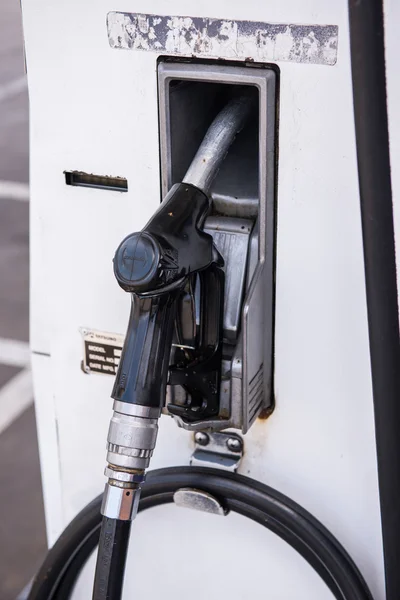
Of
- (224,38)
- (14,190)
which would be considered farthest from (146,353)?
(14,190)

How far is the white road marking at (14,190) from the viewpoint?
4289 millimetres

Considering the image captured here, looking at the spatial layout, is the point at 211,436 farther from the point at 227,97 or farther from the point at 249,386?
the point at 227,97

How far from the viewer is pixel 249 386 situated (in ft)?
3.30

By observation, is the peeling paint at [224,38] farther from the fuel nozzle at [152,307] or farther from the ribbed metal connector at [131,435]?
the ribbed metal connector at [131,435]

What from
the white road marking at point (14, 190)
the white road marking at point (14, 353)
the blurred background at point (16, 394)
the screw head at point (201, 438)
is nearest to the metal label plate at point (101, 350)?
the screw head at point (201, 438)

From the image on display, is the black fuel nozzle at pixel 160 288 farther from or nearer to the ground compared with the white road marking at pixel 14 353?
farther from the ground

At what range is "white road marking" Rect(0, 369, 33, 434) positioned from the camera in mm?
2697

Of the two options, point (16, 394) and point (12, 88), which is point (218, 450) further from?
point (12, 88)

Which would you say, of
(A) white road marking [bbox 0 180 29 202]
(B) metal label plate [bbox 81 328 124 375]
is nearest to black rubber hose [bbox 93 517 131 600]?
(B) metal label plate [bbox 81 328 124 375]

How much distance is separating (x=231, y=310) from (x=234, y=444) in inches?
8.5

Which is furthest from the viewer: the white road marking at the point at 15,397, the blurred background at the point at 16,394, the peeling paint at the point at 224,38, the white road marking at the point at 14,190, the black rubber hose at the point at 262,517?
the white road marking at the point at 14,190

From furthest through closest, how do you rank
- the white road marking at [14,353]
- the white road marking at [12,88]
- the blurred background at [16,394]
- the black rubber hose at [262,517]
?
the white road marking at [12,88] < the white road marking at [14,353] < the blurred background at [16,394] < the black rubber hose at [262,517]

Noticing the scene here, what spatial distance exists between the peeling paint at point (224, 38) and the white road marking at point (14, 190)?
337cm

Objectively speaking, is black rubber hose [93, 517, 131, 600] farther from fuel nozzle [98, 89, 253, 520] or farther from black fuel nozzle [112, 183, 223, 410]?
black fuel nozzle [112, 183, 223, 410]
